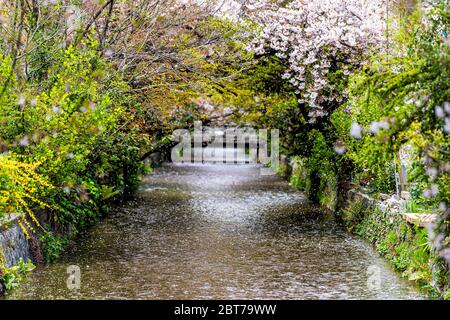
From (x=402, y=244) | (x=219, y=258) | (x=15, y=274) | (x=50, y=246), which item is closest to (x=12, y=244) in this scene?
(x=15, y=274)

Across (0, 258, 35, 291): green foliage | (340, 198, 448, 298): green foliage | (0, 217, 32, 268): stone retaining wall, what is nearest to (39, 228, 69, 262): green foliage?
(0, 217, 32, 268): stone retaining wall

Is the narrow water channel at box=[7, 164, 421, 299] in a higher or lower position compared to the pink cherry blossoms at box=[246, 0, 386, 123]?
lower

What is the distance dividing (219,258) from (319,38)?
811cm

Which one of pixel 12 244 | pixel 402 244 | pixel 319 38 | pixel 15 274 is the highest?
pixel 319 38

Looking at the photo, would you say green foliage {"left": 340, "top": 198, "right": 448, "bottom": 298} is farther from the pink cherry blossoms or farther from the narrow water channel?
the pink cherry blossoms

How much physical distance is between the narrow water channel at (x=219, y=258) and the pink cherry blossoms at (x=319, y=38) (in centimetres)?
354

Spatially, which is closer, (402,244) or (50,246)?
(402,244)

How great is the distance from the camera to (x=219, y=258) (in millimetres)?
14078

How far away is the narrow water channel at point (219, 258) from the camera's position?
11.4m

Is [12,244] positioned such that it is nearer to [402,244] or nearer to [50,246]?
[50,246]

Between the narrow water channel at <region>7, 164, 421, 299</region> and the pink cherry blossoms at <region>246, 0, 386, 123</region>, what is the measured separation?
354cm

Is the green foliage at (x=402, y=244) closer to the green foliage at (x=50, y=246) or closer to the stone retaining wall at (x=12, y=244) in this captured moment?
the green foliage at (x=50, y=246)

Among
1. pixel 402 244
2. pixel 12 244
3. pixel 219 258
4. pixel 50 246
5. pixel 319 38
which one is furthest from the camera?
pixel 319 38

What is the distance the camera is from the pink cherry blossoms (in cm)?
1980
